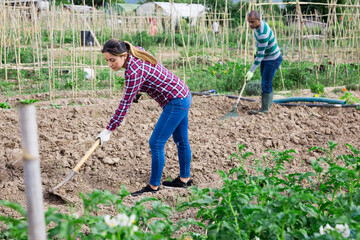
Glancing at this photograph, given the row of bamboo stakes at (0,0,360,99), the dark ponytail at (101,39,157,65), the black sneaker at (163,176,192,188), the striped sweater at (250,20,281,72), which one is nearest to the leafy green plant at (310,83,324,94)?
the row of bamboo stakes at (0,0,360,99)

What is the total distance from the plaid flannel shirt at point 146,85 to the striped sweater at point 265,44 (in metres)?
2.10

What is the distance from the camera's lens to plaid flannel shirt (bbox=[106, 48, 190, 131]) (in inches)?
105

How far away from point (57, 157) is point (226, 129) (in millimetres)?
2095

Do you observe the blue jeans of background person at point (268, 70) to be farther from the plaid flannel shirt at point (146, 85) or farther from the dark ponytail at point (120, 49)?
the dark ponytail at point (120, 49)

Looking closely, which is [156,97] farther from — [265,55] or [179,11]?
[179,11]

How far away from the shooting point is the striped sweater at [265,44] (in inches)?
185

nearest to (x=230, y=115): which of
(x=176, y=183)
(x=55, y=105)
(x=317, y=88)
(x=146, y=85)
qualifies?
(x=317, y=88)

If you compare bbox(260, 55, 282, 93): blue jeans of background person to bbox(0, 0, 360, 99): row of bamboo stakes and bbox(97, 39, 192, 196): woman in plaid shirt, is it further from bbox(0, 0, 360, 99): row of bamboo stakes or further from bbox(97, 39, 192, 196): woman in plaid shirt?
bbox(97, 39, 192, 196): woman in plaid shirt

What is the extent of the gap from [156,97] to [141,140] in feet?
4.10

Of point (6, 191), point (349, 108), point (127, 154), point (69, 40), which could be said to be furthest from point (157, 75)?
point (69, 40)

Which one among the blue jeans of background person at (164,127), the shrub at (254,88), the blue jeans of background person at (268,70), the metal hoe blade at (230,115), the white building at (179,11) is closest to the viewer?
the blue jeans of background person at (164,127)

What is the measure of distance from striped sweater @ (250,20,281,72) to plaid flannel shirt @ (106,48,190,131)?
6.89 ft

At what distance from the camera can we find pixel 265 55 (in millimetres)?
5031

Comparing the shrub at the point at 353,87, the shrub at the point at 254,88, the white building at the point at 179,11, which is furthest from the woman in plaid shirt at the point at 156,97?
the white building at the point at 179,11
